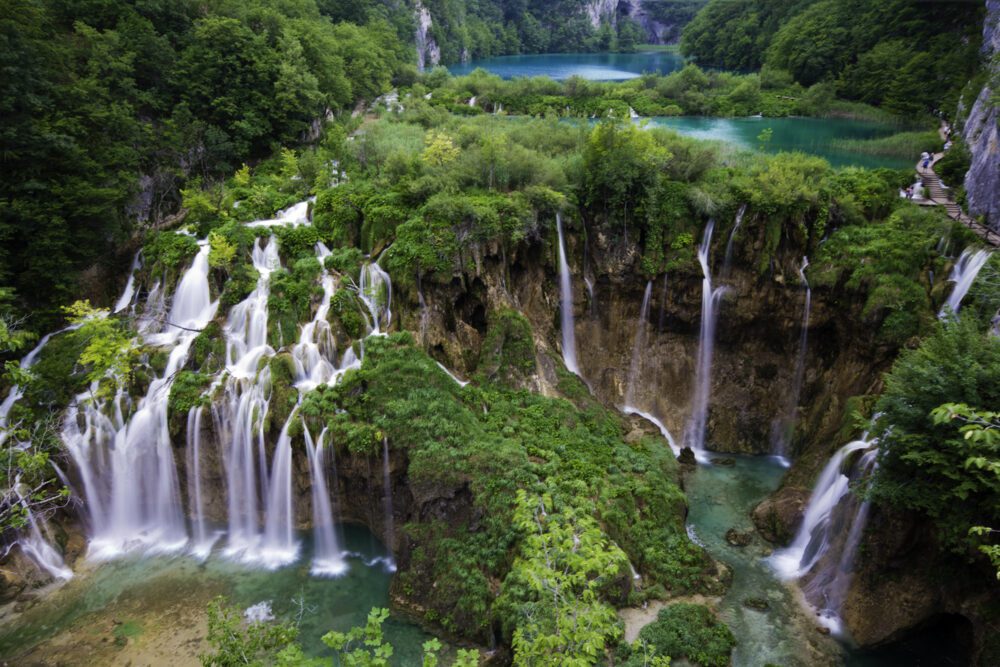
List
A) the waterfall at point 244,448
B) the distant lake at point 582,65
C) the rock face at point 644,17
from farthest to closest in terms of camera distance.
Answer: the rock face at point 644,17 < the distant lake at point 582,65 < the waterfall at point 244,448

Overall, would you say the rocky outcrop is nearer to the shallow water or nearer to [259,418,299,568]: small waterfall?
[259,418,299,568]: small waterfall

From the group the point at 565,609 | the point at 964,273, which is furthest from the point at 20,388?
the point at 964,273

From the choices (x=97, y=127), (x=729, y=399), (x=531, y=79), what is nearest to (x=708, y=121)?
(x=531, y=79)

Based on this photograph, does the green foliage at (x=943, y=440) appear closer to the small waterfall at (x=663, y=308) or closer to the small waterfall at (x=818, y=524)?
the small waterfall at (x=818, y=524)

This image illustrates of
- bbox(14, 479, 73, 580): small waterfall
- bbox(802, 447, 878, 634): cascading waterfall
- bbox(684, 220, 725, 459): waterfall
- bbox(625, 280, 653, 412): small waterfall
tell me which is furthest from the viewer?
bbox(625, 280, 653, 412): small waterfall

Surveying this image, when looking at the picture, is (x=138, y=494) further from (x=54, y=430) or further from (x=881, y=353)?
(x=881, y=353)

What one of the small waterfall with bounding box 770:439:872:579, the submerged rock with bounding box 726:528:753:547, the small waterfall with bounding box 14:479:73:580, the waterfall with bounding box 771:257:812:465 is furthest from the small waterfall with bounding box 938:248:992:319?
the small waterfall with bounding box 14:479:73:580

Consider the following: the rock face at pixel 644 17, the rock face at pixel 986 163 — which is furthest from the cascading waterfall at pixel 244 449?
the rock face at pixel 644 17
